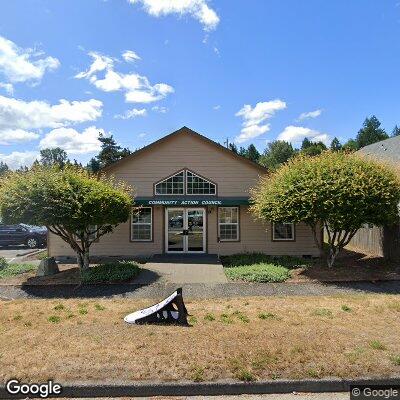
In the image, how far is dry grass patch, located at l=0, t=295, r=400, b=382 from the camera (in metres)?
4.95

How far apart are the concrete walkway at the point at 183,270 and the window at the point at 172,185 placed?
9.77ft

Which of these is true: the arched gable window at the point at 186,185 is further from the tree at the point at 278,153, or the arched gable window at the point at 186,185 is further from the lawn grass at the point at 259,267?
the tree at the point at 278,153

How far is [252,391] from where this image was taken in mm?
4699

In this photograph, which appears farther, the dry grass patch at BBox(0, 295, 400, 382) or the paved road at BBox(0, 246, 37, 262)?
the paved road at BBox(0, 246, 37, 262)

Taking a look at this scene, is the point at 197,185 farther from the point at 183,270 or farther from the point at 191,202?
the point at 183,270

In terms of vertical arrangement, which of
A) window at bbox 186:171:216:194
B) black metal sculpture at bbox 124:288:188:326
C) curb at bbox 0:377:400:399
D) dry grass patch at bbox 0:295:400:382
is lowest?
curb at bbox 0:377:400:399

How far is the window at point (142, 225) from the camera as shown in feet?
56.1

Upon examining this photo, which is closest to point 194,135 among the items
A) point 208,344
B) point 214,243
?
point 214,243

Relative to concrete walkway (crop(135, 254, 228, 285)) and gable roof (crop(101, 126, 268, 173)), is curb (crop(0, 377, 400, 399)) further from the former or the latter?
gable roof (crop(101, 126, 268, 173))

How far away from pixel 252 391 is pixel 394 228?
12363mm

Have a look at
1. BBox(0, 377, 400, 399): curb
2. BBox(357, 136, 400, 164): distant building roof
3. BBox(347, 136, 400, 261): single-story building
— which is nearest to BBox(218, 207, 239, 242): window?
BBox(347, 136, 400, 261): single-story building

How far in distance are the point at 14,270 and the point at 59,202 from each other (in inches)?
152

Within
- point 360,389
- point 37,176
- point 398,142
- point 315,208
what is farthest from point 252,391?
point 398,142

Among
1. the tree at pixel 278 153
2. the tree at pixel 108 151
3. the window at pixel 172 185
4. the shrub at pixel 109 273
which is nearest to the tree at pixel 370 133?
the tree at pixel 278 153
